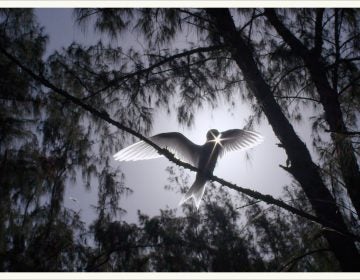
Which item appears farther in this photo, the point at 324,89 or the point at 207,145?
the point at 207,145

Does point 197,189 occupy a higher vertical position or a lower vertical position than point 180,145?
lower

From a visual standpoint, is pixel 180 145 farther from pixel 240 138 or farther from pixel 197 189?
pixel 197 189

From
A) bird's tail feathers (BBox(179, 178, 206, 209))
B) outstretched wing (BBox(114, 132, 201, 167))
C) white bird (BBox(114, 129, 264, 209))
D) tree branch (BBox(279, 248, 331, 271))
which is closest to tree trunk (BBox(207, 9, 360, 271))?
tree branch (BBox(279, 248, 331, 271))

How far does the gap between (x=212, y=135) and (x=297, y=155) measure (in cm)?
68

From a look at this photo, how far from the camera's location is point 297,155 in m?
2.34

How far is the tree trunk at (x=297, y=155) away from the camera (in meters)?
2.16

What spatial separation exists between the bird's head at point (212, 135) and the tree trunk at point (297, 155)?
0.43m

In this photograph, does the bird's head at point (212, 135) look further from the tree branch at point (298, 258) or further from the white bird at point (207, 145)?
the tree branch at point (298, 258)

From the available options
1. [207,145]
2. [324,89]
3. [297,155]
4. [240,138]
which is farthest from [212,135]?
[324,89]

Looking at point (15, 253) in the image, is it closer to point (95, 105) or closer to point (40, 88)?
point (40, 88)

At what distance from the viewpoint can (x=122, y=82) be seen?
3117 mm

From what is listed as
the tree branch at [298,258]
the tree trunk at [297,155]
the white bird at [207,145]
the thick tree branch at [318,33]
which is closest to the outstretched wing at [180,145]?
→ the white bird at [207,145]

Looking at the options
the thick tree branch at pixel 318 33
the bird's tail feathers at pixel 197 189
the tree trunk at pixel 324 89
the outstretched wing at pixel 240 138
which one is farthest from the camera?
the outstretched wing at pixel 240 138

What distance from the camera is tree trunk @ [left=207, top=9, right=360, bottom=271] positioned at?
2.16 m
